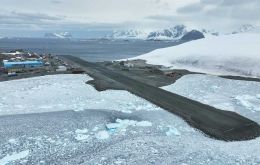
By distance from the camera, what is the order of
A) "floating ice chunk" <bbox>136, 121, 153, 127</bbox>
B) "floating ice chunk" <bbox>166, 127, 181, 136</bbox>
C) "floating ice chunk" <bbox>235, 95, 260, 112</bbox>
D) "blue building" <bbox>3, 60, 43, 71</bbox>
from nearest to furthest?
"floating ice chunk" <bbox>166, 127, 181, 136</bbox>, "floating ice chunk" <bbox>136, 121, 153, 127</bbox>, "floating ice chunk" <bbox>235, 95, 260, 112</bbox>, "blue building" <bbox>3, 60, 43, 71</bbox>

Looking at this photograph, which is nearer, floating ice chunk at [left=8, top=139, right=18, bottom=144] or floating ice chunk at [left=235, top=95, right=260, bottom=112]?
floating ice chunk at [left=8, top=139, right=18, bottom=144]

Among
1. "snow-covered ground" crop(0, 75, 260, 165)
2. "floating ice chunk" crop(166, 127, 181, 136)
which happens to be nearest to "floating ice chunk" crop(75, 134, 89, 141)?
"snow-covered ground" crop(0, 75, 260, 165)

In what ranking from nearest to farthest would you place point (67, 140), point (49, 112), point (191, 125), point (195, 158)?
point (195, 158) → point (67, 140) → point (191, 125) → point (49, 112)

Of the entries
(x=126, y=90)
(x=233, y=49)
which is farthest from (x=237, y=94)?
(x=233, y=49)

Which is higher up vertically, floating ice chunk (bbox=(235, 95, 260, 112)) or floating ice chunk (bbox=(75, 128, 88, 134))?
floating ice chunk (bbox=(235, 95, 260, 112))

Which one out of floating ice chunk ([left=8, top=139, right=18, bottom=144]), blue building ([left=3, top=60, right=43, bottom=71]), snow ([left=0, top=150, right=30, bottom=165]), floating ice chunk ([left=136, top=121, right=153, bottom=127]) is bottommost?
snow ([left=0, top=150, right=30, bottom=165])

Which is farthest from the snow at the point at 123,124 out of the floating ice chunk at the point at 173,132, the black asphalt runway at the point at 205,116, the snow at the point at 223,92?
the snow at the point at 223,92

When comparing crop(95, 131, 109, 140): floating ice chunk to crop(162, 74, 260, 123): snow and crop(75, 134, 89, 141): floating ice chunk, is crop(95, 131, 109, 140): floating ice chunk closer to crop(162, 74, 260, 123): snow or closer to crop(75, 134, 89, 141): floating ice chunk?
crop(75, 134, 89, 141): floating ice chunk

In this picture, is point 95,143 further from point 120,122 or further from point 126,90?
point 126,90
